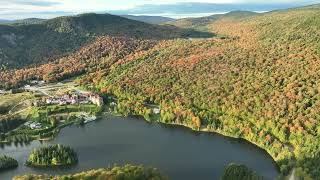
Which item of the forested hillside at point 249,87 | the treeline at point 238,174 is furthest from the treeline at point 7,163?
the treeline at point 238,174

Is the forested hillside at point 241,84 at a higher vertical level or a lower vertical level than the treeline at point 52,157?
higher

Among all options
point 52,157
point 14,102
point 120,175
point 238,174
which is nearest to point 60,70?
point 14,102

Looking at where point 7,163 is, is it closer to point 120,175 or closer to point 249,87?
point 120,175

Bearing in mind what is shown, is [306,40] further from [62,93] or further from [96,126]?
[62,93]

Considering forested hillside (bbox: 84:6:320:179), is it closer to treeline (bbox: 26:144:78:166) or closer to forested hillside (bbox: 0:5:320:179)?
forested hillside (bbox: 0:5:320:179)

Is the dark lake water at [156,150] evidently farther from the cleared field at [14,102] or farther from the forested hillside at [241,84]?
the cleared field at [14,102]

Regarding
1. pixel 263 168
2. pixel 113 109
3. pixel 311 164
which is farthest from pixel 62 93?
pixel 311 164
